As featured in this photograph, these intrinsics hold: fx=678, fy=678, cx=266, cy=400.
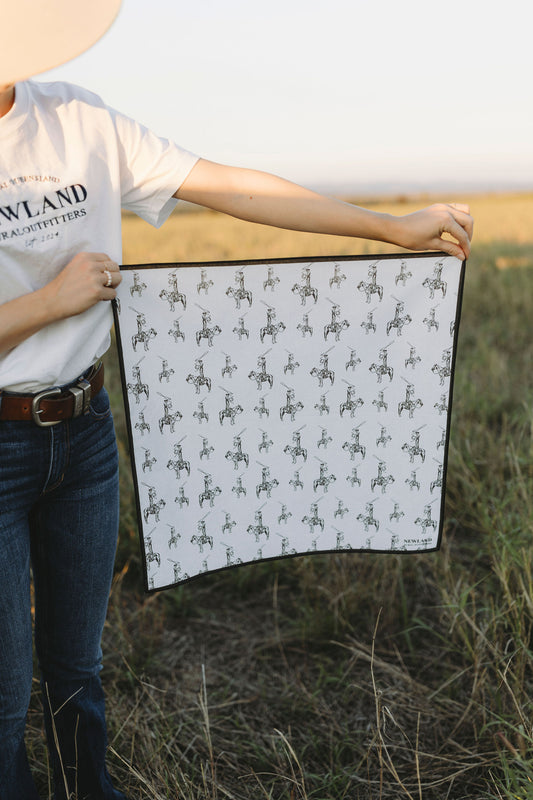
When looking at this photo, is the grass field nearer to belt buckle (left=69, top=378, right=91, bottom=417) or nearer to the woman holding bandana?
the woman holding bandana

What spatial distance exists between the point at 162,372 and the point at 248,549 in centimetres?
60

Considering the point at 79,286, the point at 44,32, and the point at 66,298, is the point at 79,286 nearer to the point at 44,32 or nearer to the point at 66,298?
the point at 66,298

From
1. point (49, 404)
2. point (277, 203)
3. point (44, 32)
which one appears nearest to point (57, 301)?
point (49, 404)

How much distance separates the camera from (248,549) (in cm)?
194

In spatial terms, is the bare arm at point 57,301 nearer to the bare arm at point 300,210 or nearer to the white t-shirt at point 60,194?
the white t-shirt at point 60,194

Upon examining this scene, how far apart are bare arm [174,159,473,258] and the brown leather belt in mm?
515

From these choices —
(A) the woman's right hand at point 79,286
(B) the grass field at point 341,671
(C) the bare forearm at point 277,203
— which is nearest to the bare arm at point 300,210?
(C) the bare forearm at point 277,203

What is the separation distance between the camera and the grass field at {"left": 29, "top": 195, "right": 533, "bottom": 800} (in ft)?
6.29

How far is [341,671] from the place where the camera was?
239cm

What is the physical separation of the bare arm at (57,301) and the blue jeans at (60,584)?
0.20 metres

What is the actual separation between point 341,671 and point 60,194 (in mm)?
1854

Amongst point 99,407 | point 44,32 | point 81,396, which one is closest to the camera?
point 44,32

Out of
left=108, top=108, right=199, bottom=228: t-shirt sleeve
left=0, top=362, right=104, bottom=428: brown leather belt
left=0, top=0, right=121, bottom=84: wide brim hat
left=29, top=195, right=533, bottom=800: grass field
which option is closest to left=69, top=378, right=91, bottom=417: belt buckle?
left=0, top=362, right=104, bottom=428: brown leather belt

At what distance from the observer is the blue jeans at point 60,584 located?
1.37 m
